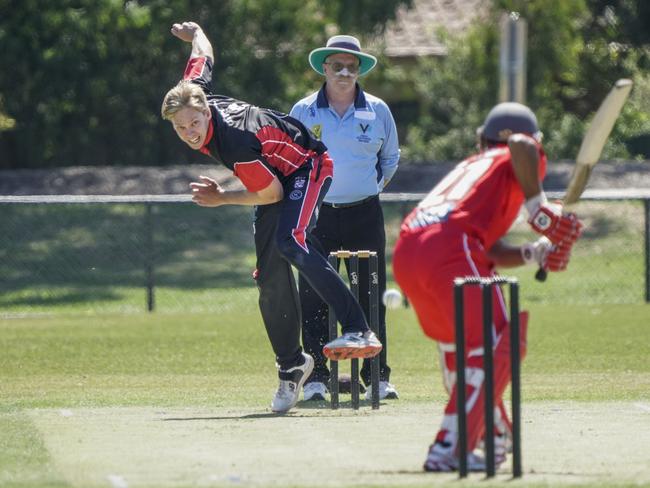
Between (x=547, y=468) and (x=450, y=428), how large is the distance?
55cm

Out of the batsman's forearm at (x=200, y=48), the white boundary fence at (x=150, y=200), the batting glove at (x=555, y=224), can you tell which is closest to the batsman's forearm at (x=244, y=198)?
the batsman's forearm at (x=200, y=48)

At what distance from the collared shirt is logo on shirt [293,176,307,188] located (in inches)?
52.7

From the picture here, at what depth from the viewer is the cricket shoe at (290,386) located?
8.84m

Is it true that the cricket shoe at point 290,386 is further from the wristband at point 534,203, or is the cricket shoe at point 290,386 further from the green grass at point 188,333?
the wristband at point 534,203

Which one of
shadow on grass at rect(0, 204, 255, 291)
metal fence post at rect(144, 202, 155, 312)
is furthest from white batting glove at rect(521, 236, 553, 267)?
shadow on grass at rect(0, 204, 255, 291)

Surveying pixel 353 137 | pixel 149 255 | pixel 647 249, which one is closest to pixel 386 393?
pixel 353 137

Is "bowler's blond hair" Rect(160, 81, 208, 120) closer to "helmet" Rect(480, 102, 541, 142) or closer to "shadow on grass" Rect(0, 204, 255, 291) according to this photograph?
"helmet" Rect(480, 102, 541, 142)

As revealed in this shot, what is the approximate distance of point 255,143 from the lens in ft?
26.9

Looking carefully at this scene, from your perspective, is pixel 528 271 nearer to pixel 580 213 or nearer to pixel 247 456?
pixel 580 213

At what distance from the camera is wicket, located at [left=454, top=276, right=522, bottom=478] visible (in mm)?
6242

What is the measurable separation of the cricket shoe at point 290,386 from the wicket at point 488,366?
259cm

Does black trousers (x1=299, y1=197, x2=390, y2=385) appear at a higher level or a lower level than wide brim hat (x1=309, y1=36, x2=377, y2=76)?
lower

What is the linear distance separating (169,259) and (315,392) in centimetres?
1008

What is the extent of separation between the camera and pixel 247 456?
7.01 metres
